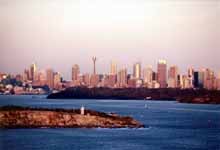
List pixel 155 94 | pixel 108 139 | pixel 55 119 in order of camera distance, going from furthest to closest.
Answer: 1. pixel 155 94
2. pixel 55 119
3. pixel 108 139

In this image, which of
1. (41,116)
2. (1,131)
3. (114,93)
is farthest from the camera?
(114,93)

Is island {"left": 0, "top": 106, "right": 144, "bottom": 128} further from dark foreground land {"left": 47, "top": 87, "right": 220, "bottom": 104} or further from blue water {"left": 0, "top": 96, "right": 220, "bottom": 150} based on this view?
dark foreground land {"left": 47, "top": 87, "right": 220, "bottom": 104}

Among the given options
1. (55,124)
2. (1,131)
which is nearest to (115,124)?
(55,124)

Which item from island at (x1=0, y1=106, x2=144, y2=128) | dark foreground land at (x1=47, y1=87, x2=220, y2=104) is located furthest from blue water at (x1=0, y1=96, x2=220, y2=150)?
dark foreground land at (x1=47, y1=87, x2=220, y2=104)

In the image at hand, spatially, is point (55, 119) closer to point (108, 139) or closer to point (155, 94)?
point (108, 139)

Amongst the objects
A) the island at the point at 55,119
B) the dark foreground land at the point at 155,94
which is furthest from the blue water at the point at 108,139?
the dark foreground land at the point at 155,94

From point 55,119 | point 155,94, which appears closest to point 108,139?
point 55,119

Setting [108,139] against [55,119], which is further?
[55,119]

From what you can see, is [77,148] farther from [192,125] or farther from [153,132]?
[192,125]
